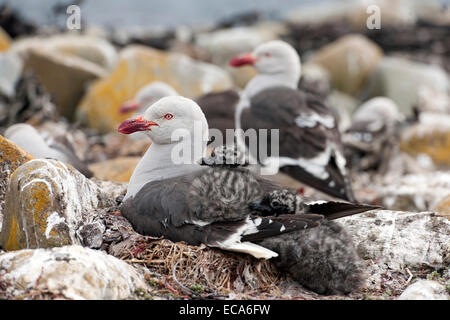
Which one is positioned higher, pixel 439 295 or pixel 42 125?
pixel 42 125

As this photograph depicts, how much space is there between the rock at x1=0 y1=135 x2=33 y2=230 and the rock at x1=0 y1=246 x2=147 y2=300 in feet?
3.39

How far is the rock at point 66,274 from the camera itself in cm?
367

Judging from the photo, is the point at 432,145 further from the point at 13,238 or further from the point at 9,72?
the point at 13,238

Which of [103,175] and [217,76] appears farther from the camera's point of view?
[217,76]

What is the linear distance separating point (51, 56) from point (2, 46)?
259 cm

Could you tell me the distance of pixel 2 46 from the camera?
14.5 metres

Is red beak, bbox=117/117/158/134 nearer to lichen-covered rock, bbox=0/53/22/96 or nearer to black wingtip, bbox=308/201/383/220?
black wingtip, bbox=308/201/383/220

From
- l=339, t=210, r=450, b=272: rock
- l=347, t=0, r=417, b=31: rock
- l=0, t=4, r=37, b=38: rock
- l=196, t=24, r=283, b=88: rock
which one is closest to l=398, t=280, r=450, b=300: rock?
l=339, t=210, r=450, b=272: rock

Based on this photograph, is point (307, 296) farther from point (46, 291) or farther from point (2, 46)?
point (2, 46)

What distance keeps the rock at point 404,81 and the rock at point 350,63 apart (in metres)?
0.35

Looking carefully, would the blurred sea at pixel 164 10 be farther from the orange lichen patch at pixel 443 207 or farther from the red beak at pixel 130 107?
the orange lichen patch at pixel 443 207

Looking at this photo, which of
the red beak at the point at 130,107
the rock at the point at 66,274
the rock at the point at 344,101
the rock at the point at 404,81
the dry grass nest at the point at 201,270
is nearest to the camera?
the rock at the point at 66,274

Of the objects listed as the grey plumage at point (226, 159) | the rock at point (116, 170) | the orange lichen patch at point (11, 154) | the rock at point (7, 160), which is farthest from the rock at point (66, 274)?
the rock at point (116, 170)
